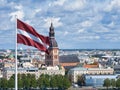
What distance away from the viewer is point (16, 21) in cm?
1268

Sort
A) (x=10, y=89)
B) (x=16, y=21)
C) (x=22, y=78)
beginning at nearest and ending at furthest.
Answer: (x=16, y=21)
(x=10, y=89)
(x=22, y=78)

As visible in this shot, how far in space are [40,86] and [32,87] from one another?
57.0 inches

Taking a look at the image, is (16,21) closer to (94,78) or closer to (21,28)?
(21,28)

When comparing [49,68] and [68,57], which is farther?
[68,57]

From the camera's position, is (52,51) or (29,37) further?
(52,51)

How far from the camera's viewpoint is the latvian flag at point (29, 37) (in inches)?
508

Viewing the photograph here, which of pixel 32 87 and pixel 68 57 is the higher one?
pixel 68 57

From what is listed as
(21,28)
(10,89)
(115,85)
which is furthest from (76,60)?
(21,28)

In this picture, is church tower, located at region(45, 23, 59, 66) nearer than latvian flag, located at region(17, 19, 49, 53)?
No

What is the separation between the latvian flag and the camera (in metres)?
12.9

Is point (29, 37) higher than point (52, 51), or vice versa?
point (52, 51)

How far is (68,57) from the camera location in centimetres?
11788

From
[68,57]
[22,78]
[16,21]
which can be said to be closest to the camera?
[16,21]

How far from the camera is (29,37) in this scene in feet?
42.9
